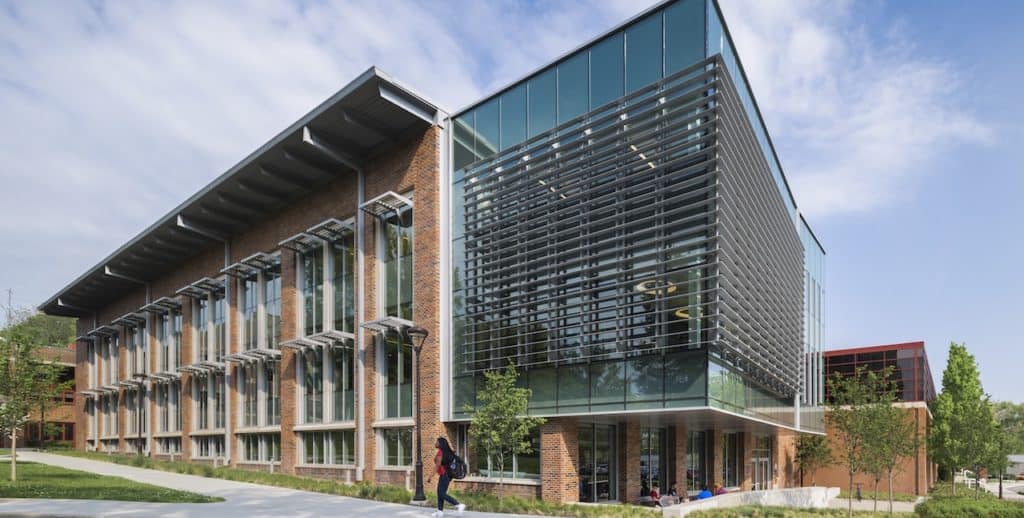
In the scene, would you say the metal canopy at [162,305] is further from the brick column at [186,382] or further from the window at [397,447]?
the window at [397,447]

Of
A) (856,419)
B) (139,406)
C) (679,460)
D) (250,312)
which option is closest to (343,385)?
(250,312)

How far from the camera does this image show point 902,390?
43344 millimetres

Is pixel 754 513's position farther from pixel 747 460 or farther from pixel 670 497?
pixel 747 460

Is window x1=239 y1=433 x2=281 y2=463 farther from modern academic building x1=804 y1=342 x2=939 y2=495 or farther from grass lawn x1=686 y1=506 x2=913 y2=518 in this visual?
modern academic building x1=804 y1=342 x2=939 y2=495

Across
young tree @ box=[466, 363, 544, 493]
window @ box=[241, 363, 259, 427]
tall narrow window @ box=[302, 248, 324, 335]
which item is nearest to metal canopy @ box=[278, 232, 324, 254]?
tall narrow window @ box=[302, 248, 324, 335]

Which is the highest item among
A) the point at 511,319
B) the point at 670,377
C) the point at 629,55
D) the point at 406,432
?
the point at 629,55

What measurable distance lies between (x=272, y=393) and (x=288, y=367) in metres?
2.49

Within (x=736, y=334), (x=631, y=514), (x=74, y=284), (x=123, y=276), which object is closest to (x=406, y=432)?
(x=631, y=514)

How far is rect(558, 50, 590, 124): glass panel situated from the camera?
20.1 meters

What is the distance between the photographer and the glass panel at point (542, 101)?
20.9 m

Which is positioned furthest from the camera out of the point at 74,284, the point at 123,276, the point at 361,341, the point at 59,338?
the point at 59,338

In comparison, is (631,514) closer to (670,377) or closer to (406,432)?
(670,377)

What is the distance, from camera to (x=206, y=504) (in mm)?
17312

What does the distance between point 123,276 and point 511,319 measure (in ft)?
103
